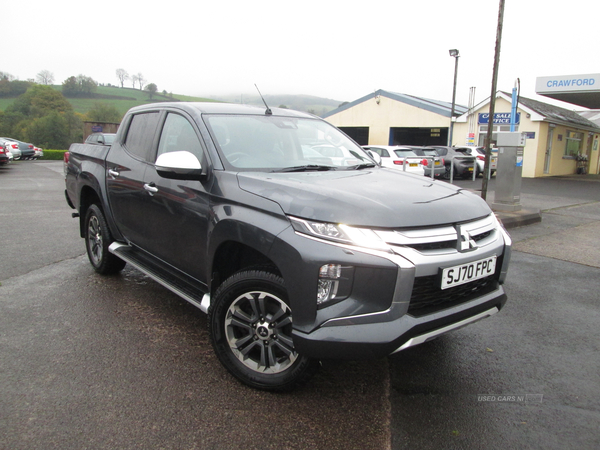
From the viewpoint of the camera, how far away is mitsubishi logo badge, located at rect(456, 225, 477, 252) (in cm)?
265

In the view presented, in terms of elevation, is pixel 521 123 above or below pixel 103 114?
below

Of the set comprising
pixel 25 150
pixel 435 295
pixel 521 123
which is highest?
pixel 521 123

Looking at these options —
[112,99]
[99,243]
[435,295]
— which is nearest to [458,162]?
[99,243]

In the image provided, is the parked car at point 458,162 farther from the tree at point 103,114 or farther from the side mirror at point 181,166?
the tree at point 103,114

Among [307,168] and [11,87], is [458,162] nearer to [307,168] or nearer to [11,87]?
[307,168]

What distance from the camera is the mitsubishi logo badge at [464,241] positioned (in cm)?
265

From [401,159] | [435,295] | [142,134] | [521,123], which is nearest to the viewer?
[435,295]

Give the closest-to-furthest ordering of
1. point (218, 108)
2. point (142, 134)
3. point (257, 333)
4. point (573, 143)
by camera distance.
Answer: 1. point (257, 333)
2. point (218, 108)
3. point (142, 134)
4. point (573, 143)

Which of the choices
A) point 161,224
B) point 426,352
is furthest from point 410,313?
point 161,224

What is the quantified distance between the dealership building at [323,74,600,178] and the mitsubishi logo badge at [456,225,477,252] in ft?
57.1

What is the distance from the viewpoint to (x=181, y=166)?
9.91 feet

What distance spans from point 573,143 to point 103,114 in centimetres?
7409

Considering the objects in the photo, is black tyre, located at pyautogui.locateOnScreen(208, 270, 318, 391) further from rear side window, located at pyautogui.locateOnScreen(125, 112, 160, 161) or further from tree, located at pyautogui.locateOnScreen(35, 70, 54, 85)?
tree, located at pyautogui.locateOnScreen(35, 70, 54, 85)

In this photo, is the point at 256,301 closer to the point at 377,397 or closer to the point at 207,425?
the point at 207,425
